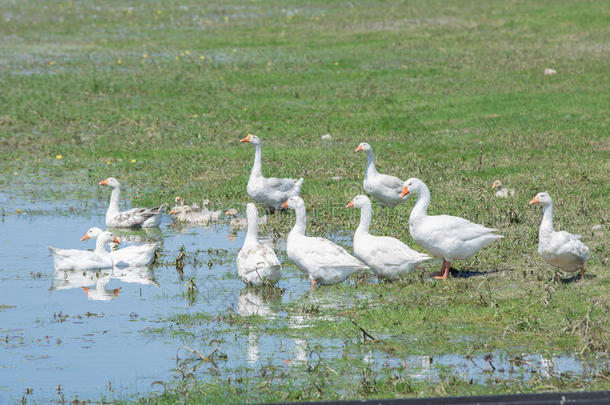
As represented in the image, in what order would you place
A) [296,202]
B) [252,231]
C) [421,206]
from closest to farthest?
[421,206] < [252,231] < [296,202]

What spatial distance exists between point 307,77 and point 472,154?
36.6ft

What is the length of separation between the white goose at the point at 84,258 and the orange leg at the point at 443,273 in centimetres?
494

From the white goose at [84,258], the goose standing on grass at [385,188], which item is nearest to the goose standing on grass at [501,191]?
the goose standing on grass at [385,188]

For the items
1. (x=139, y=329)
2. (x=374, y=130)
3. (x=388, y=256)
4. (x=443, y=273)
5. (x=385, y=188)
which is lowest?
(x=139, y=329)

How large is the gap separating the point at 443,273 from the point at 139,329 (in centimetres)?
438

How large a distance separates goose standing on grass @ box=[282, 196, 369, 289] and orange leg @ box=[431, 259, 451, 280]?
106 cm

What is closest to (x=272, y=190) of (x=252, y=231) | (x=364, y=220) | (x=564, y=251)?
(x=252, y=231)

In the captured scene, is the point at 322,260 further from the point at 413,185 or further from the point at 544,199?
the point at 544,199

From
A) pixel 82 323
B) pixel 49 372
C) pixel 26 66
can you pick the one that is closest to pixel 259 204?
pixel 82 323

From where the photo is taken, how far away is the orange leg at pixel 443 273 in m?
13.3

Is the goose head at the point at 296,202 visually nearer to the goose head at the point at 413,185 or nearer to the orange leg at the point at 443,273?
the goose head at the point at 413,185

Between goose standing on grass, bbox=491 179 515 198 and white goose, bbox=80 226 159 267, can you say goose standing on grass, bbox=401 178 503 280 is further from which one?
goose standing on grass, bbox=491 179 515 198

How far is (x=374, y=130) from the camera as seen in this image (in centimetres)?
2469

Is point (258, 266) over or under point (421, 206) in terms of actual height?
under
